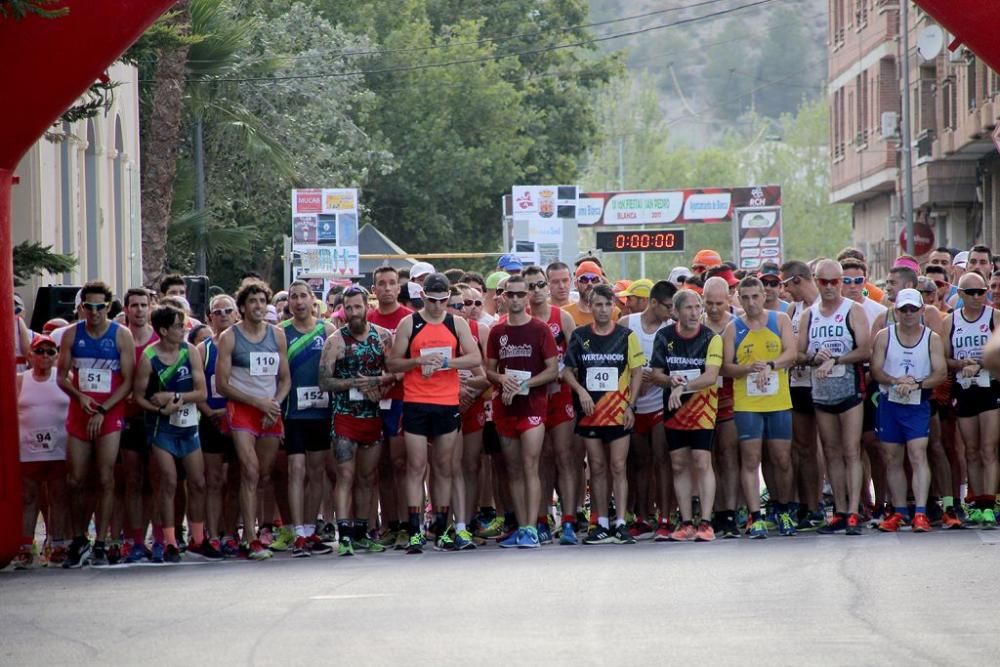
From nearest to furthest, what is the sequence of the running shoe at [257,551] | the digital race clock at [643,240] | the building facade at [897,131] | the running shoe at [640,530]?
the running shoe at [257,551], the running shoe at [640,530], the building facade at [897,131], the digital race clock at [643,240]

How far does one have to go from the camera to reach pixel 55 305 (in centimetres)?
1811

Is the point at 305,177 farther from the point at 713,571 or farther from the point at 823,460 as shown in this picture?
the point at 713,571

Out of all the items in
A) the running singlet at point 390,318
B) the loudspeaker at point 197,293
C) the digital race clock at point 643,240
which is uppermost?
the digital race clock at point 643,240

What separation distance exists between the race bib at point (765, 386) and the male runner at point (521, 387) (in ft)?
4.80

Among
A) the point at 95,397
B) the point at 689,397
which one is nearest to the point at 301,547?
the point at 95,397

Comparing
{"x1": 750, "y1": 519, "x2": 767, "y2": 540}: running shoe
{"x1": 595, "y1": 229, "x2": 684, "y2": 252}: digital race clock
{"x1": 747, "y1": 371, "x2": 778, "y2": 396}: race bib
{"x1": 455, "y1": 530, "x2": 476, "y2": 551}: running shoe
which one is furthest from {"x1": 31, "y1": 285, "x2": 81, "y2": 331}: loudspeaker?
{"x1": 595, "y1": 229, "x2": 684, "y2": 252}: digital race clock

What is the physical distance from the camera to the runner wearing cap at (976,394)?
48.6 feet

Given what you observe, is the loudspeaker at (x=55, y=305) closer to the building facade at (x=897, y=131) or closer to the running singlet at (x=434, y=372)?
the running singlet at (x=434, y=372)

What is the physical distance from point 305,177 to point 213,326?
1192 inches

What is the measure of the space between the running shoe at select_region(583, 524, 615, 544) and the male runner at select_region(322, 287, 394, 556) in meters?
1.56

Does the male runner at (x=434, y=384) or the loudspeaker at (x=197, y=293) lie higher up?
the loudspeaker at (x=197, y=293)

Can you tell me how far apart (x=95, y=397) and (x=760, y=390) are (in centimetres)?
494

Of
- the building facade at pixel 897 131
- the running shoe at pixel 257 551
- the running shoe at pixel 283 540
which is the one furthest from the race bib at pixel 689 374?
the building facade at pixel 897 131

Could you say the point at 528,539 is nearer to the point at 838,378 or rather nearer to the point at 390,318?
the point at 390,318
